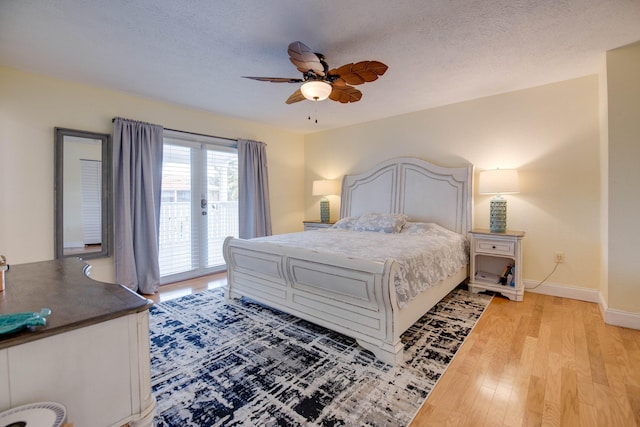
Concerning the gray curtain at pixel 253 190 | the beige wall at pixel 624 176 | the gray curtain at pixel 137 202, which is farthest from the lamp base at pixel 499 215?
the gray curtain at pixel 137 202

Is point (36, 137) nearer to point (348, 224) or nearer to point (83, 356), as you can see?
point (83, 356)

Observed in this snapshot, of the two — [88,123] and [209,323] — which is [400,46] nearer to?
[209,323]

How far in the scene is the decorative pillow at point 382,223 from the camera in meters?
3.66

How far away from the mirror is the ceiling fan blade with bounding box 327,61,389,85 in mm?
2921

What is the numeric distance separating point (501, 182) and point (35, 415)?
3.83m

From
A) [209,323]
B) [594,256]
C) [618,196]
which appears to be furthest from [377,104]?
[209,323]

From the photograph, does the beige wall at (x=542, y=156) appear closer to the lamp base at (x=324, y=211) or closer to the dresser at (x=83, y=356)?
the lamp base at (x=324, y=211)

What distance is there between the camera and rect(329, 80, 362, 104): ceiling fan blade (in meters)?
2.42

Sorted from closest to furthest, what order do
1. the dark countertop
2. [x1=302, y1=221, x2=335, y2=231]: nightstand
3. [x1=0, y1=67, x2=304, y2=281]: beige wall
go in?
the dark countertop, [x1=0, y1=67, x2=304, y2=281]: beige wall, [x1=302, y1=221, x2=335, y2=231]: nightstand

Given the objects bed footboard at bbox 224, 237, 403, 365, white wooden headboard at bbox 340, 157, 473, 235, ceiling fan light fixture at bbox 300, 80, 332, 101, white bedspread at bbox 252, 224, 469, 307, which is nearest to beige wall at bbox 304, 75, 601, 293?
white wooden headboard at bbox 340, 157, 473, 235

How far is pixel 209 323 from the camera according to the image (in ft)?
8.64

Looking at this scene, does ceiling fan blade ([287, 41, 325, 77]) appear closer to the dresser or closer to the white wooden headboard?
the dresser

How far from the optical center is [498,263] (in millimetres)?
3549

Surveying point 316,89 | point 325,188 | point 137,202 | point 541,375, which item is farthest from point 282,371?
point 325,188
